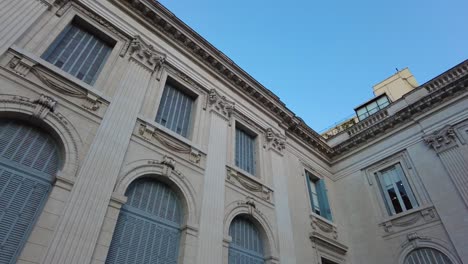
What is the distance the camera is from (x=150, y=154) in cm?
703

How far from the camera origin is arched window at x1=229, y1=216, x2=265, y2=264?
299 inches

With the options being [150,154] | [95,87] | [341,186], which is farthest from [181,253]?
[341,186]

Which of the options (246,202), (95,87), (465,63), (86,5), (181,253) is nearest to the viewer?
(181,253)

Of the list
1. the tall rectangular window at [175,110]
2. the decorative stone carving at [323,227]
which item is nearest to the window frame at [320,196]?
the decorative stone carving at [323,227]

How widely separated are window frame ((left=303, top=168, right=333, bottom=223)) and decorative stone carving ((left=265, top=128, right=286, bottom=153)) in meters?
1.58

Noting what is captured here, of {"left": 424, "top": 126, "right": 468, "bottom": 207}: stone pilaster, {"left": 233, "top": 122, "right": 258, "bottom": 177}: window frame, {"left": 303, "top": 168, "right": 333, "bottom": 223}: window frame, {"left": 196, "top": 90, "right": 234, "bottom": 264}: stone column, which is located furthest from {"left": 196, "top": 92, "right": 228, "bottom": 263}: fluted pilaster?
{"left": 424, "top": 126, "right": 468, "bottom": 207}: stone pilaster

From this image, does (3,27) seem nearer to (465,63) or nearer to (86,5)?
(86,5)

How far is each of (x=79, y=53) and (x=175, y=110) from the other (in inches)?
110

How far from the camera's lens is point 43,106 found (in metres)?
5.72

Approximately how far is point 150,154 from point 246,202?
3.11 metres

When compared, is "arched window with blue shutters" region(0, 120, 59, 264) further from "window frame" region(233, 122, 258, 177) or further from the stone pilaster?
the stone pilaster

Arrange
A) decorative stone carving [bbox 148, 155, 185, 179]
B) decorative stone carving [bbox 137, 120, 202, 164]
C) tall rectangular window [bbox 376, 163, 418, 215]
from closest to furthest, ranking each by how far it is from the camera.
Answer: decorative stone carving [bbox 148, 155, 185, 179]
decorative stone carving [bbox 137, 120, 202, 164]
tall rectangular window [bbox 376, 163, 418, 215]

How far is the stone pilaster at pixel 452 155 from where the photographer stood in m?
9.56

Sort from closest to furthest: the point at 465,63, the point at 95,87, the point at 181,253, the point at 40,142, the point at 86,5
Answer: the point at 40,142 → the point at 181,253 → the point at 95,87 → the point at 86,5 → the point at 465,63
